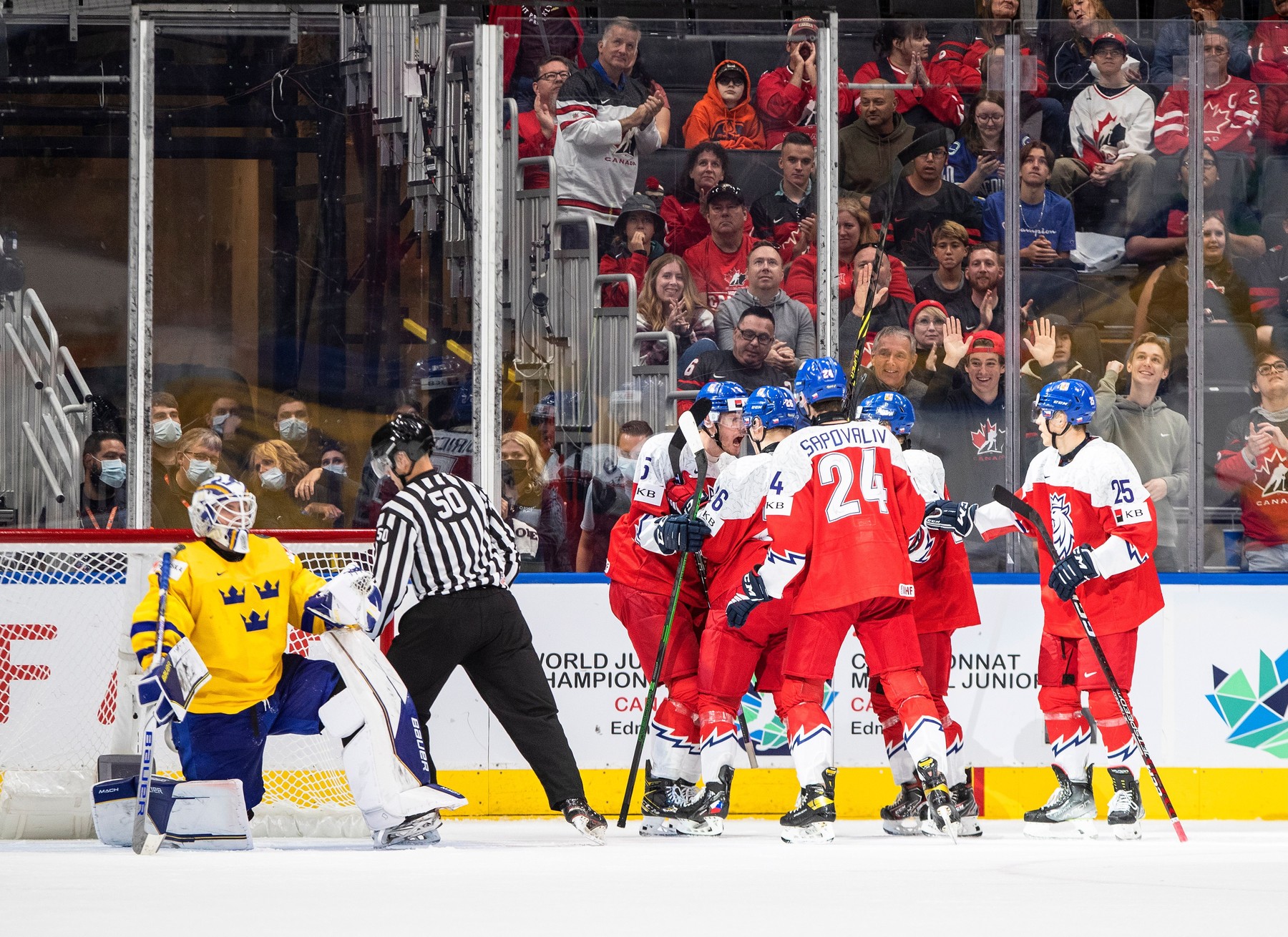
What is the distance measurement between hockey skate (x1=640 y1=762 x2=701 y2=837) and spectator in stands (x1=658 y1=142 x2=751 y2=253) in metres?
2.28

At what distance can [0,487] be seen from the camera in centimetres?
626

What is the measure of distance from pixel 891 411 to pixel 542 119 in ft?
5.99

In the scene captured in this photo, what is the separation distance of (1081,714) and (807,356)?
5.53ft

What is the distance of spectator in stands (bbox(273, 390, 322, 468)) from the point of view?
6.33m

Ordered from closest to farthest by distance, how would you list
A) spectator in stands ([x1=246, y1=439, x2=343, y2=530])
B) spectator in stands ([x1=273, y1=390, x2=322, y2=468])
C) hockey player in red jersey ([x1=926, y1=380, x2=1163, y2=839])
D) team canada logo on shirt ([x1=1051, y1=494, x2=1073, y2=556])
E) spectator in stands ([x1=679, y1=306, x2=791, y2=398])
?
1. hockey player in red jersey ([x1=926, y1=380, x2=1163, y2=839])
2. team canada logo on shirt ([x1=1051, y1=494, x2=1073, y2=556])
3. spectator in stands ([x1=246, y1=439, x2=343, y2=530])
4. spectator in stands ([x1=273, y1=390, x2=322, y2=468])
5. spectator in stands ([x1=679, y1=306, x2=791, y2=398])

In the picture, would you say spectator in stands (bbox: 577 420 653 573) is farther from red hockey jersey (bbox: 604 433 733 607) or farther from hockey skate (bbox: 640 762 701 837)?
hockey skate (bbox: 640 762 701 837)

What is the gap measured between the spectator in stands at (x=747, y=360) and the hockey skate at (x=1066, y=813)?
182 centimetres

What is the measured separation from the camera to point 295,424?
20.8ft

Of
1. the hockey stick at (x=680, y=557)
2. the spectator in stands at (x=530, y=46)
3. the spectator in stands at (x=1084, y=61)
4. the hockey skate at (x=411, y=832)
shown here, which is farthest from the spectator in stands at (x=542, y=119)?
the hockey skate at (x=411, y=832)

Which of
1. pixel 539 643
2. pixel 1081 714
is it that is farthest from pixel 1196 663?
pixel 539 643

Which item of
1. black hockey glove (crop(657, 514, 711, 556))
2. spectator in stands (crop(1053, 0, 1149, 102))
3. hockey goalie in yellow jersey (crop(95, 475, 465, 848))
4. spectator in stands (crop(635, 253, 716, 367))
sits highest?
spectator in stands (crop(1053, 0, 1149, 102))

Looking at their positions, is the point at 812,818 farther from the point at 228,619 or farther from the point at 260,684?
the point at 228,619

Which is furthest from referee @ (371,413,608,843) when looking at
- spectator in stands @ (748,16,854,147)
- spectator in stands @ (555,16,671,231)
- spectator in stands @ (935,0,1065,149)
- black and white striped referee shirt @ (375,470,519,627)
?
spectator in stands @ (935,0,1065,149)

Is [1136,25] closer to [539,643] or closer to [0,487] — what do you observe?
[539,643]
